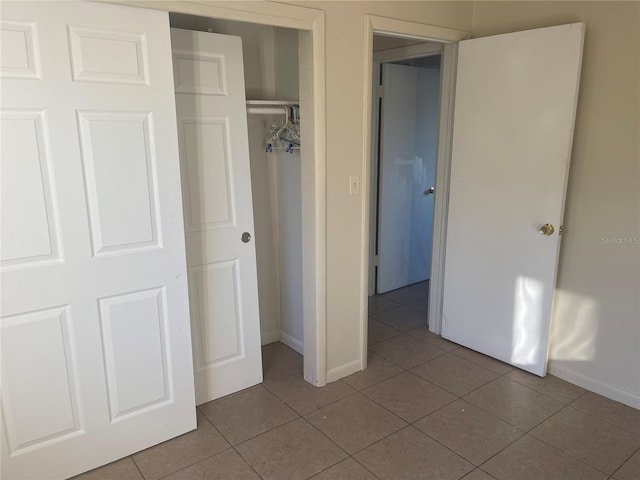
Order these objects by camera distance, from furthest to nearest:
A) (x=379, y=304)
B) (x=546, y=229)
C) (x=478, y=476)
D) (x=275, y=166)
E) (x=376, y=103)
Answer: (x=379, y=304) → (x=376, y=103) → (x=275, y=166) → (x=546, y=229) → (x=478, y=476)

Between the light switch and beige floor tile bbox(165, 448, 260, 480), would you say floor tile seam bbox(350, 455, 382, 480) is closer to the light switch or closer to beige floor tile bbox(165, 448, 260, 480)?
beige floor tile bbox(165, 448, 260, 480)

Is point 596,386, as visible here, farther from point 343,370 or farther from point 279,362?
point 279,362

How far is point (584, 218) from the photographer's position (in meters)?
2.59

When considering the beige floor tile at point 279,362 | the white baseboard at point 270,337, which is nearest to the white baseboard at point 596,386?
the beige floor tile at point 279,362

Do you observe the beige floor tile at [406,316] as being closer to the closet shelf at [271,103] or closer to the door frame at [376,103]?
the door frame at [376,103]

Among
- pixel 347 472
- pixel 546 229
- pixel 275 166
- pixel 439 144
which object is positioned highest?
pixel 439 144

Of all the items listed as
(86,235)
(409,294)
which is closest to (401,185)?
(409,294)

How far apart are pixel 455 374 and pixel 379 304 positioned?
1239 millimetres

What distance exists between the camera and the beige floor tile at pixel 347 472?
205 centimetres

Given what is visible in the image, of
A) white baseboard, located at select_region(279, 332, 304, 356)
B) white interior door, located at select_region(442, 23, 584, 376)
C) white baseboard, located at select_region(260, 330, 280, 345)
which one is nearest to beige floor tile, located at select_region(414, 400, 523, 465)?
white interior door, located at select_region(442, 23, 584, 376)

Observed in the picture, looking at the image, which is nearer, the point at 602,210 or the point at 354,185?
the point at 602,210

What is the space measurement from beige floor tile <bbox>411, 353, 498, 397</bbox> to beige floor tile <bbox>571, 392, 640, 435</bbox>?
487mm

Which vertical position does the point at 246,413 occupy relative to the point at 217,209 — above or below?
below

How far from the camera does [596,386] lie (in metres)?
2.67
